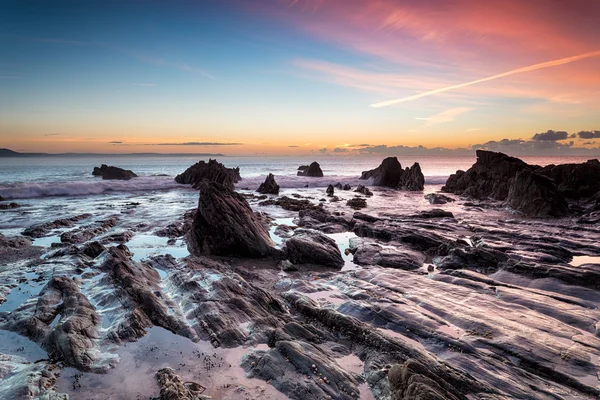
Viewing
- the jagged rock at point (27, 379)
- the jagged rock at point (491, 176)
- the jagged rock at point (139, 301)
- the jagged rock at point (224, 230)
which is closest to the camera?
the jagged rock at point (27, 379)

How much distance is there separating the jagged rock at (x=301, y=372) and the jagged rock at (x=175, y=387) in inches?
73.8

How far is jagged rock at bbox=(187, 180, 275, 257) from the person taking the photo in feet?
81.4

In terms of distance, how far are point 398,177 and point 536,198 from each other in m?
46.6

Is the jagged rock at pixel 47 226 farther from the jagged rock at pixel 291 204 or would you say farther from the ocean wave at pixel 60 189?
the ocean wave at pixel 60 189

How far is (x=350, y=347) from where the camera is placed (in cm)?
1269

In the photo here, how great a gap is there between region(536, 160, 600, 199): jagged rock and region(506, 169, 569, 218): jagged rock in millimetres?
10516

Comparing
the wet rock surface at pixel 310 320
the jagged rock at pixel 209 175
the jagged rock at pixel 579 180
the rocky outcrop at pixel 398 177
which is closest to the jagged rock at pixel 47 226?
the wet rock surface at pixel 310 320

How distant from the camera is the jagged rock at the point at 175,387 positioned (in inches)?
378

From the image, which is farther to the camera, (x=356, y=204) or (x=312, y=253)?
(x=356, y=204)

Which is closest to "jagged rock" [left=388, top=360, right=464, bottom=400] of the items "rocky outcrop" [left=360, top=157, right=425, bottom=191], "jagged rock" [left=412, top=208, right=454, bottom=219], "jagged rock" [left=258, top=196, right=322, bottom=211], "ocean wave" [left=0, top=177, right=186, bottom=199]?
"jagged rock" [left=412, top=208, right=454, bottom=219]

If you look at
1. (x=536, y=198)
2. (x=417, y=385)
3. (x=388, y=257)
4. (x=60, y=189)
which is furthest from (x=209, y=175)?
(x=417, y=385)

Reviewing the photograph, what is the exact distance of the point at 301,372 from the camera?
35.0ft

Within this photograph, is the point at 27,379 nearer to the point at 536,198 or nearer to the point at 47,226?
the point at 47,226

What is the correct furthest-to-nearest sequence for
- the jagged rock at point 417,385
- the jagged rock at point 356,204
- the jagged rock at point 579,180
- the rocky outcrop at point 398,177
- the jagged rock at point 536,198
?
the rocky outcrop at point 398,177 → the jagged rock at point 356,204 → the jagged rock at point 579,180 → the jagged rock at point 536,198 → the jagged rock at point 417,385
